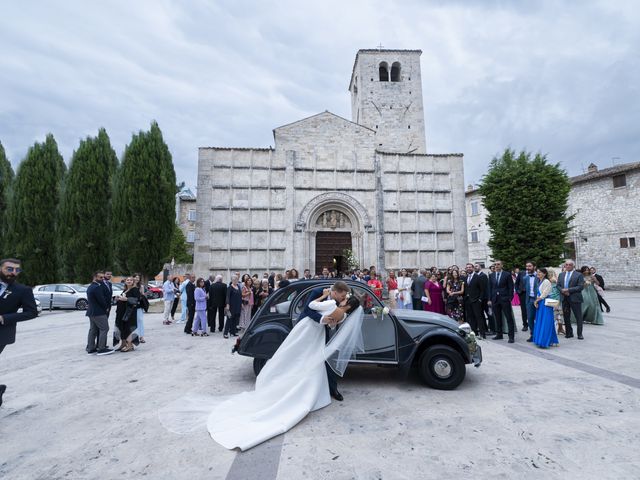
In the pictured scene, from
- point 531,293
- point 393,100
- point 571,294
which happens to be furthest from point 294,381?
point 393,100

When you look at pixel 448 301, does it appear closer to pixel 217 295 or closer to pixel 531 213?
pixel 217 295

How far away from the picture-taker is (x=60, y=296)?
17.1 meters

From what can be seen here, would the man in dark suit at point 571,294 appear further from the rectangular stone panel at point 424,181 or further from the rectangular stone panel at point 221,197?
the rectangular stone panel at point 221,197

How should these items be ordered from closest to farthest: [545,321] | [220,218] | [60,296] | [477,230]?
[545,321] → [60,296] → [220,218] → [477,230]

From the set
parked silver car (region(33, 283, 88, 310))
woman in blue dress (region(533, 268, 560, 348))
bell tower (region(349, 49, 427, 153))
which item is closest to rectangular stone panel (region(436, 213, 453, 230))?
bell tower (region(349, 49, 427, 153))

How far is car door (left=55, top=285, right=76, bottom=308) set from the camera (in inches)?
674

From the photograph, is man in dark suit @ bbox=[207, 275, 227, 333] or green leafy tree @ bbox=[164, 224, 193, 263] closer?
man in dark suit @ bbox=[207, 275, 227, 333]

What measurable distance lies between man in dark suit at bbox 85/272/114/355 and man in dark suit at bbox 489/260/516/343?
9.34 m

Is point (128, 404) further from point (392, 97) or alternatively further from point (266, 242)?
point (392, 97)

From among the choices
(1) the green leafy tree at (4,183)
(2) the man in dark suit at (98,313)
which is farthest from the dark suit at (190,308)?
(1) the green leafy tree at (4,183)

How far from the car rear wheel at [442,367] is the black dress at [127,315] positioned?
640 centimetres

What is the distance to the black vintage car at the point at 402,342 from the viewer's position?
4879mm

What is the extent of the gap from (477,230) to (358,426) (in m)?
35.7

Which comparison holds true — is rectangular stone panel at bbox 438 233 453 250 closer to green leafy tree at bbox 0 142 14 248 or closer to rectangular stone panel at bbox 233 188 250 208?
rectangular stone panel at bbox 233 188 250 208
